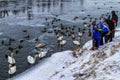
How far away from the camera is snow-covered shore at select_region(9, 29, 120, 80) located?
→ 1402 centimetres

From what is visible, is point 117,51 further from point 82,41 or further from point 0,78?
point 82,41

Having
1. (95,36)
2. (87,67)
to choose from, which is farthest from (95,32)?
(87,67)

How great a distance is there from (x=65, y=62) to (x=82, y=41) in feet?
35.0

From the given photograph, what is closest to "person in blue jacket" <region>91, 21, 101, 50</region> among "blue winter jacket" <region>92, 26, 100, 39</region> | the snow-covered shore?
"blue winter jacket" <region>92, 26, 100, 39</region>

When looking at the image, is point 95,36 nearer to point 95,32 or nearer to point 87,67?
point 95,32

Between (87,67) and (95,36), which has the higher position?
(95,36)

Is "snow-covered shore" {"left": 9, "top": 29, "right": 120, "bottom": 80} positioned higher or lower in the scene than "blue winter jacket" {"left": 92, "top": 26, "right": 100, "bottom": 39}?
lower

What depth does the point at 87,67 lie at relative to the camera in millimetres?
16172

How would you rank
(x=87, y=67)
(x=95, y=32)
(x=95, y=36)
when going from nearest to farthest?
(x=87, y=67)
(x=95, y=32)
(x=95, y=36)

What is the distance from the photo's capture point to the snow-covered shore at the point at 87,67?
14021 millimetres

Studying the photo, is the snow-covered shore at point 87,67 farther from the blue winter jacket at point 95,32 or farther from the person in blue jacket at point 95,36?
the blue winter jacket at point 95,32

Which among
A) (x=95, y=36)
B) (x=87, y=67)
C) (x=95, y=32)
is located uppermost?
(x=95, y=32)

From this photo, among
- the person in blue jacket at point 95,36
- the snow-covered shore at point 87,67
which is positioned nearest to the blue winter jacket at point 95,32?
the person in blue jacket at point 95,36

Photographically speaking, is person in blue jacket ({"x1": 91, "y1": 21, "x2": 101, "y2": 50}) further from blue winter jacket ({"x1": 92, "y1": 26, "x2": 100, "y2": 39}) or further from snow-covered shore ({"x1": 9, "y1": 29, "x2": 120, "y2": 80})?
snow-covered shore ({"x1": 9, "y1": 29, "x2": 120, "y2": 80})
